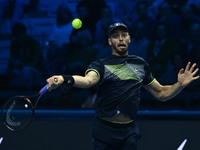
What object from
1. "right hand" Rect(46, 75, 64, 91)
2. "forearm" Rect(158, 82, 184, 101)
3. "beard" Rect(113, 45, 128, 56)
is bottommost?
"forearm" Rect(158, 82, 184, 101)

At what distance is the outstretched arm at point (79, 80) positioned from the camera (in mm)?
2646

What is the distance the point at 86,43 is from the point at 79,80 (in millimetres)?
3419

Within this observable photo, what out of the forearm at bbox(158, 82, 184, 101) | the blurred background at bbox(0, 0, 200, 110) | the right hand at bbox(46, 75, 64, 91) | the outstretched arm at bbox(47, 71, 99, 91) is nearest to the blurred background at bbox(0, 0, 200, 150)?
the blurred background at bbox(0, 0, 200, 110)

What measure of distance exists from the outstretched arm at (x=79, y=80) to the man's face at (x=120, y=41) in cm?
30

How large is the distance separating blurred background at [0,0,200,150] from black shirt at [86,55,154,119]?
2409mm

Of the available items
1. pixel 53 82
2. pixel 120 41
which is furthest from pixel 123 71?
pixel 53 82

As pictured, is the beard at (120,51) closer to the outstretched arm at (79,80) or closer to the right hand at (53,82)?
the outstretched arm at (79,80)

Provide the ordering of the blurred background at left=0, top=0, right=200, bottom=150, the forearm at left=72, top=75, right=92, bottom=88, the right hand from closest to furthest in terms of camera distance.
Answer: the right hand < the forearm at left=72, top=75, right=92, bottom=88 < the blurred background at left=0, top=0, right=200, bottom=150

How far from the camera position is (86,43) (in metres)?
6.31

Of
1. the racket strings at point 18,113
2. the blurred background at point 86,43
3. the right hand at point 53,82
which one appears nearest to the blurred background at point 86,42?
the blurred background at point 86,43

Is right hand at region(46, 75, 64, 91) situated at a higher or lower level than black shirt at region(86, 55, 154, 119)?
higher

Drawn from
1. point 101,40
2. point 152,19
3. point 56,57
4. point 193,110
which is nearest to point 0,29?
point 56,57

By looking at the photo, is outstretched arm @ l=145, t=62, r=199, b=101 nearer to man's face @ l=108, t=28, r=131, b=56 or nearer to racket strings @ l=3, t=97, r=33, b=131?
man's face @ l=108, t=28, r=131, b=56

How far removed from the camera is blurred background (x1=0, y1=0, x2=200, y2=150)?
5.86m
